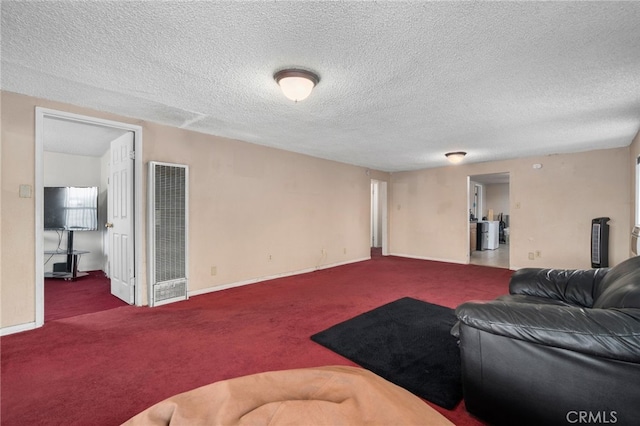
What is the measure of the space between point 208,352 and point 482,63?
3209 millimetres

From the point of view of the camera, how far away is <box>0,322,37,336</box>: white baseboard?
2.70m

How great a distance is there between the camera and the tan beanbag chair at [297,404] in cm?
88

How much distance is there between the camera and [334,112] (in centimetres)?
330

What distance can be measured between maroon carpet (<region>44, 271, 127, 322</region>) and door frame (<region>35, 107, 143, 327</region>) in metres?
0.38

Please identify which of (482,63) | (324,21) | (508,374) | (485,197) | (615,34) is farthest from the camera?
(485,197)

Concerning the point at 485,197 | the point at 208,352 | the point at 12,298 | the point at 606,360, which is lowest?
the point at 208,352

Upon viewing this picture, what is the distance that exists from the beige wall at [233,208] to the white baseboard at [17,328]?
1.7 inches

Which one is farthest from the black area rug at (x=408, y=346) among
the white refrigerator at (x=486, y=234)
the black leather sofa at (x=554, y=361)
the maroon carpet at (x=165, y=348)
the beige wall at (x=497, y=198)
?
the beige wall at (x=497, y=198)

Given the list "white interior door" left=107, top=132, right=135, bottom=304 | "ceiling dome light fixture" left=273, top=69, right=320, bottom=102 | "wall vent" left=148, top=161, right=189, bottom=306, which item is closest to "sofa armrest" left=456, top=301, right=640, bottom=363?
"ceiling dome light fixture" left=273, top=69, right=320, bottom=102

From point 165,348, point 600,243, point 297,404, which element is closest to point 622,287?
point 297,404

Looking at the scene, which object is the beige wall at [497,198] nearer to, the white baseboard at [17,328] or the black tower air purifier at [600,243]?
the black tower air purifier at [600,243]

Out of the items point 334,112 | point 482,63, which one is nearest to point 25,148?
point 334,112

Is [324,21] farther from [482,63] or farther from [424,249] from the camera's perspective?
[424,249]

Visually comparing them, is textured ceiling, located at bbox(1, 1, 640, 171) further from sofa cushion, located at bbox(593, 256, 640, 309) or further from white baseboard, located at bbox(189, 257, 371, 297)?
white baseboard, located at bbox(189, 257, 371, 297)
